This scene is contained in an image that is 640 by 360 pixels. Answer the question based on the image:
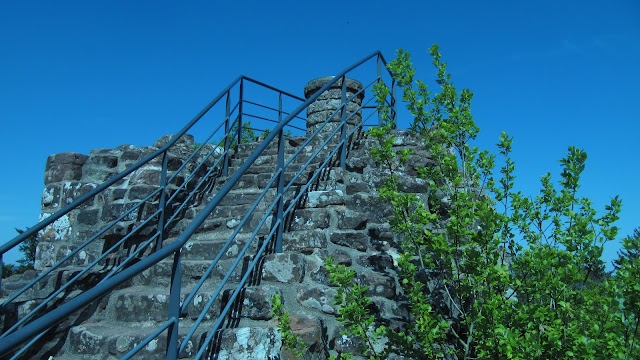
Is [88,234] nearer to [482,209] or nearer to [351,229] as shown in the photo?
[351,229]

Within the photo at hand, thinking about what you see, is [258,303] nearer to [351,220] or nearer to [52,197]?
[351,220]

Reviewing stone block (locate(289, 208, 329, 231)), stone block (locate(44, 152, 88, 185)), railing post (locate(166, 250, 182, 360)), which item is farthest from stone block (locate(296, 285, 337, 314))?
stone block (locate(44, 152, 88, 185))

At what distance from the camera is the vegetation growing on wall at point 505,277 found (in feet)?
8.14

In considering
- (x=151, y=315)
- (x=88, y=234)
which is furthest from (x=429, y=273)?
(x=88, y=234)

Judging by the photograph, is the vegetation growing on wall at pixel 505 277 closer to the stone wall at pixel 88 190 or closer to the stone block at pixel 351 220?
the stone block at pixel 351 220

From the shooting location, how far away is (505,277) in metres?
2.67

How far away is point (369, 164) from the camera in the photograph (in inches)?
177

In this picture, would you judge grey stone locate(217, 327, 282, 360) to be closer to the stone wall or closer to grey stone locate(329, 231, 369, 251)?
grey stone locate(329, 231, 369, 251)

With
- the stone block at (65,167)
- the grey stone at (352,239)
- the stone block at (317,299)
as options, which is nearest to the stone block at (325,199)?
the grey stone at (352,239)

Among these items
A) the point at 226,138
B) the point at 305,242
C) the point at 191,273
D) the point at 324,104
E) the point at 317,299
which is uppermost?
the point at 324,104

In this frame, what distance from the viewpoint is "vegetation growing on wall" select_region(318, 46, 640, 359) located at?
8.14 ft

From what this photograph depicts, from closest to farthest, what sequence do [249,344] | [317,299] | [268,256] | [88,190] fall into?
[249,344] → [317,299] → [268,256] → [88,190]

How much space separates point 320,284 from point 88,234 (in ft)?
8.73

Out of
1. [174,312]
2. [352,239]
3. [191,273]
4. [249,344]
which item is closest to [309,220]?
[352,239]
